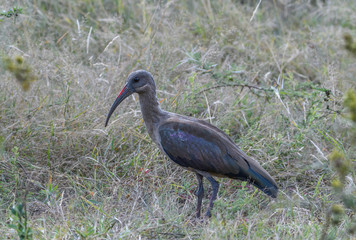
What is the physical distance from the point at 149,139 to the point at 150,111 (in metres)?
0.51

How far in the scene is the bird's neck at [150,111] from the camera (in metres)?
4.54

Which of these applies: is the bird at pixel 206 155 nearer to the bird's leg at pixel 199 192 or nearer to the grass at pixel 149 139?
the bird's leg at pixel 199 192

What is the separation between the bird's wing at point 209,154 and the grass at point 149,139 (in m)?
0.16

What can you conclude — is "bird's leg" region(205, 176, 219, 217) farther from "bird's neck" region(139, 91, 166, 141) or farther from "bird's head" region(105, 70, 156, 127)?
"bird's head" region(105, 70, 156, 127)

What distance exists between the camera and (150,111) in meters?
4.56

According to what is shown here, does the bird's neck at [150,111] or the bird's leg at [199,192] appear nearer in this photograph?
the bird's leg at [199,192]

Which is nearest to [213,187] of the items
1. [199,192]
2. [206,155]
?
[199,192]

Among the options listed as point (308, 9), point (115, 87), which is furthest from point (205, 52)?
point (308, 9)

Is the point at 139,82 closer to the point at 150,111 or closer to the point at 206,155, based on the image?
the point at 150,111

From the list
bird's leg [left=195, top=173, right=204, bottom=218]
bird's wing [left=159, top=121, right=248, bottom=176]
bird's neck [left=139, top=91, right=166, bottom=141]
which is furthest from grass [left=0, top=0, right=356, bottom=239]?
bird's neck [left=139, top=91, right=166, bottom=141]

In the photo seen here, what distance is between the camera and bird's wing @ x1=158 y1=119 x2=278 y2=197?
4297 mm

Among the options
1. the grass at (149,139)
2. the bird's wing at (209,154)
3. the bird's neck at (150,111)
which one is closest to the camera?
the grass at (149,139)

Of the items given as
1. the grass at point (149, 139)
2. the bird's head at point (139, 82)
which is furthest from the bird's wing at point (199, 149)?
the bird's head at point (139, 82)

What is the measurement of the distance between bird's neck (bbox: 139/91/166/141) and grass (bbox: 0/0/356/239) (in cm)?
43
